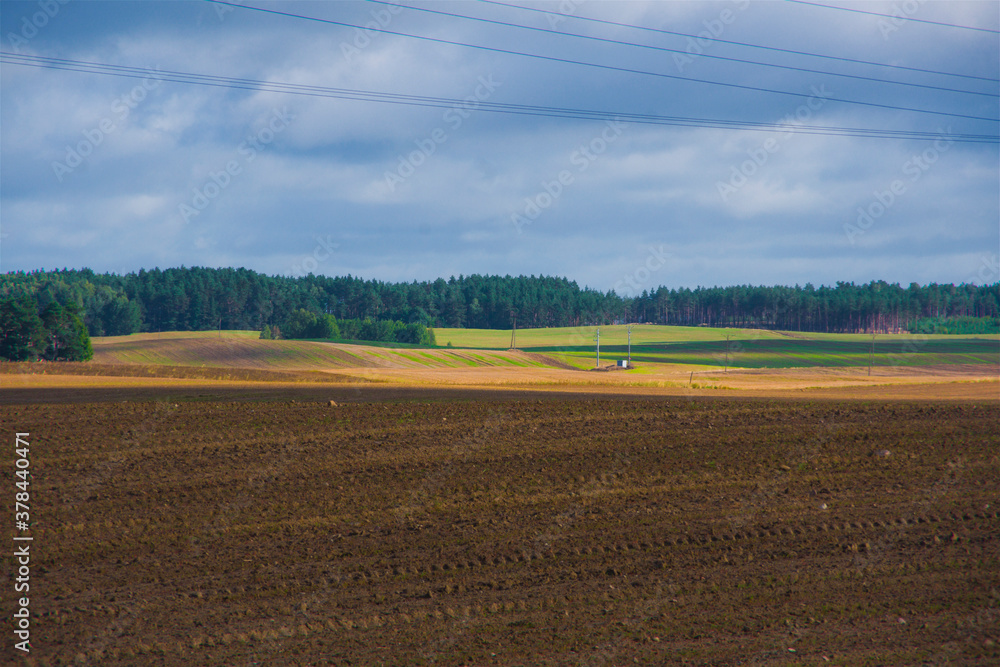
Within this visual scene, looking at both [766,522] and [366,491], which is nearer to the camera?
[766,522]

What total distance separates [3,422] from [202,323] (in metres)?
127

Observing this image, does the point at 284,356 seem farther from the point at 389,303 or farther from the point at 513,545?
the point at 389,303

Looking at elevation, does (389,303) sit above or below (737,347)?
above

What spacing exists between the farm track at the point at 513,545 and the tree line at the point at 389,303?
121 metres

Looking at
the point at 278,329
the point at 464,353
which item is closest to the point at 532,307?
the point at 278,329

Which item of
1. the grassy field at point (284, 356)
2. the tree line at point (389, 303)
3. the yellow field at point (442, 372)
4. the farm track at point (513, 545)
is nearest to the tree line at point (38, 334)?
the yellow field at point (442, 372)

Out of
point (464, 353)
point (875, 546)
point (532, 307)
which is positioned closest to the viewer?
point (875, 546)

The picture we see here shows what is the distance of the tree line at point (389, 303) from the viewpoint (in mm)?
140375

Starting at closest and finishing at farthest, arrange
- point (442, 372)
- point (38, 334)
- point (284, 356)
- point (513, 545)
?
1. point (513, 545)
2. point (442, 372)
3. point (38, 334)
4. point (284, 356)

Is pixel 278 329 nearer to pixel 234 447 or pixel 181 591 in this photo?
pixel 234 447

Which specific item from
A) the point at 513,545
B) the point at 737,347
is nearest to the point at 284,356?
the point at 737,347

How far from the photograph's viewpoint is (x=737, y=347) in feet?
376

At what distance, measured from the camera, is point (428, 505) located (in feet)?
45.9

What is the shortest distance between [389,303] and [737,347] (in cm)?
8930
